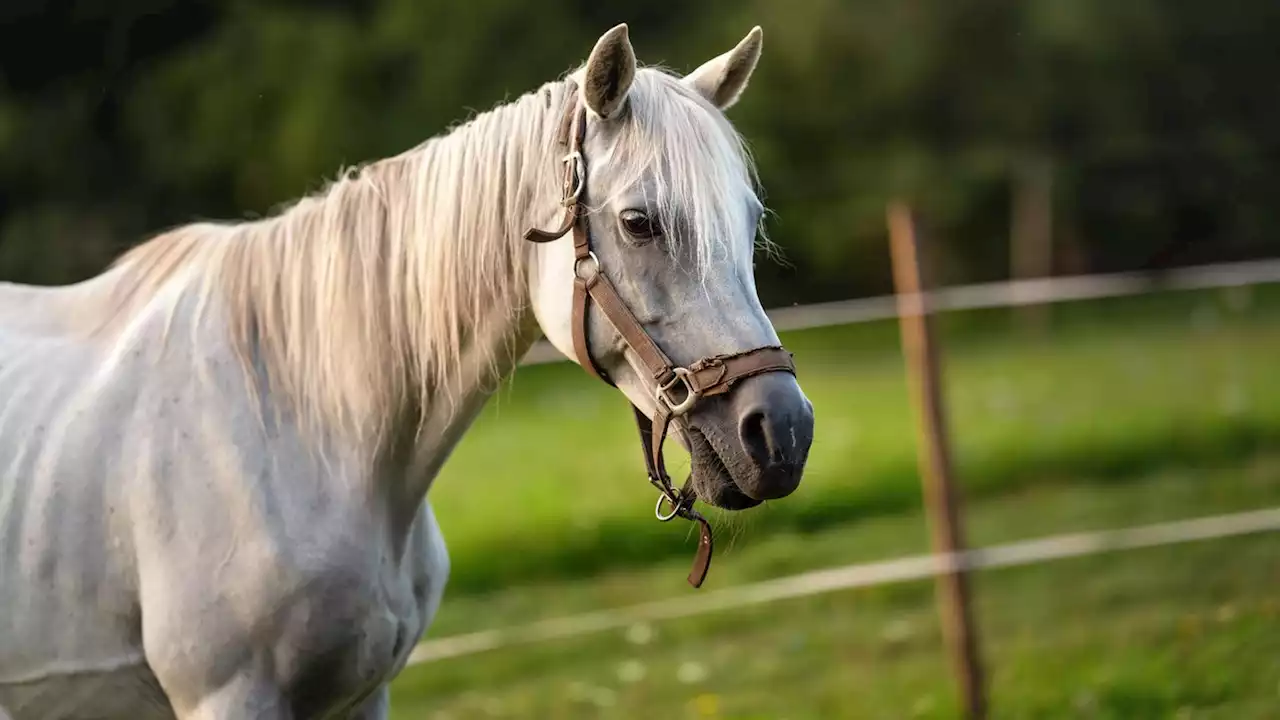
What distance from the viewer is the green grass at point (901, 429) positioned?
7.07 metres

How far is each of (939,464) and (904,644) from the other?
1005 millimetres

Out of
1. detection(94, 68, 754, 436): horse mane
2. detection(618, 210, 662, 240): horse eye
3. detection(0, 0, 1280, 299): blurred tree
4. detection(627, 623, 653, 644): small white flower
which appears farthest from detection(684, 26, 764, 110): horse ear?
detection(0, 0, 1280, 299): blurred tree

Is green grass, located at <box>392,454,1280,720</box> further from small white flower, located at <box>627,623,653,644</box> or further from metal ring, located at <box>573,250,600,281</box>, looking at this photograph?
metal ring, located at <box>573,250,600,281</box>

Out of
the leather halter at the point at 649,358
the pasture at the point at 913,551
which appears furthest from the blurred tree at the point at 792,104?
the leather halter at the point at 649,358

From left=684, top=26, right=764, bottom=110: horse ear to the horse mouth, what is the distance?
68 cm

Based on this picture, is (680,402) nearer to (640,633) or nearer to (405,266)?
(405,266)

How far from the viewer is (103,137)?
625 inches

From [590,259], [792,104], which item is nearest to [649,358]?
[590,259]

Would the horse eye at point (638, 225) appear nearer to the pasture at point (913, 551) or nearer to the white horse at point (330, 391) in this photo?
the white horse at point (330, 391)

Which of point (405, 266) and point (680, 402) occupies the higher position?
point (405, 266)

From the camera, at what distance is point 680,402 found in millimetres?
2139

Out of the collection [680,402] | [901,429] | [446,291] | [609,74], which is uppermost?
[609,74]

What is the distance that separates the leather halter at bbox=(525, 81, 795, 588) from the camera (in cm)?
208

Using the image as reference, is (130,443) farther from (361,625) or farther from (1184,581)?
(1184,581)
